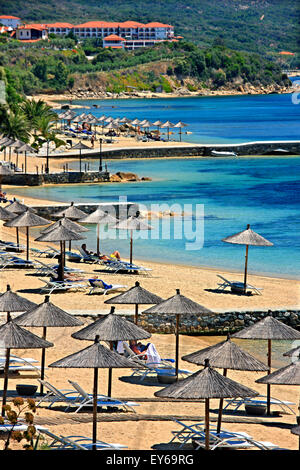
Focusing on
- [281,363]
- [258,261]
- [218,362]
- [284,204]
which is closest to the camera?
[218,362]

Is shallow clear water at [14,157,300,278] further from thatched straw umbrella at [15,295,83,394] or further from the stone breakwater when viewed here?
thatched straw umbrella at [15,295,83,394]

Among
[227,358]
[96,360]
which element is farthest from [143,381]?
[96,360]

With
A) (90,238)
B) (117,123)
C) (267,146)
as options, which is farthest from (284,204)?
(117,123)

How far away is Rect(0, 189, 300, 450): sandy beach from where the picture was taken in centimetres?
1226

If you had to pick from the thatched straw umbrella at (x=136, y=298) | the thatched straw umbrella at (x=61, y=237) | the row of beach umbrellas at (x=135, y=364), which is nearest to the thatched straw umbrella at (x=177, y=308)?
the thatched straw umbrella at (x=136, y=298)

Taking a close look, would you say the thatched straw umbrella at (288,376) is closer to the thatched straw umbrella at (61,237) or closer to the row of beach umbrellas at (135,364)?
the row of beach umbrellas at (135,364)

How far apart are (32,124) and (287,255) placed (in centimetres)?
3176

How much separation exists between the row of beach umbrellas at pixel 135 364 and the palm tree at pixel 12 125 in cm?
3548

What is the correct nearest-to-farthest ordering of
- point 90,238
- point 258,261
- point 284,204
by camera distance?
1. point 258,261
2. point 90,238
3. point 284,204

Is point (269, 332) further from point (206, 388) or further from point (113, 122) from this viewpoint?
point (113, 122)

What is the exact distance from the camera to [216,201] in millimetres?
43688

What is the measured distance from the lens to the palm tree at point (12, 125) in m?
49.5

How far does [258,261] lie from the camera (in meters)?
29.0

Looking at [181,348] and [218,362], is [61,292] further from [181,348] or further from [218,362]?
[218,362]
